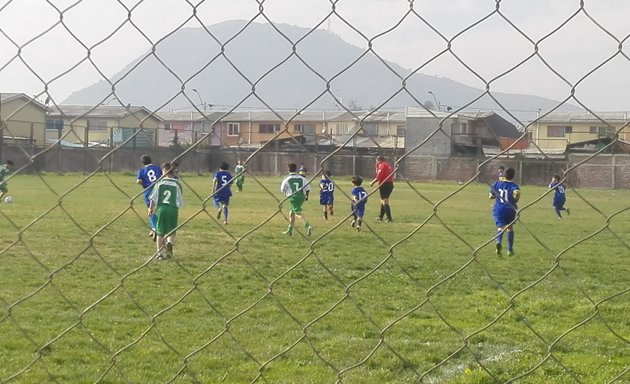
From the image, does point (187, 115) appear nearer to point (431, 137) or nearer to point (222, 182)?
point (431, 137)

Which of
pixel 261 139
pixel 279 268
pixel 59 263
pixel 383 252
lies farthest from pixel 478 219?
pixel 261 139

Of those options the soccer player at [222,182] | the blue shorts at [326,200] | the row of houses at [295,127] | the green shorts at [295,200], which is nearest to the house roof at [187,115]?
the row of houses at [295,127]

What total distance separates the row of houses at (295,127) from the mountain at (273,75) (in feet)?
0.18

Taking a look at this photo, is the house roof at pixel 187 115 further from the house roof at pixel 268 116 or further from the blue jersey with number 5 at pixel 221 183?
the blue jersey with number 5 at pixel 221 183

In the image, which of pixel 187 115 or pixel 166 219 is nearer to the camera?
pixel 187 115

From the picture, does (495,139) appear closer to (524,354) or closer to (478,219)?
(524,354)

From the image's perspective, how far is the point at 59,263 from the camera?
10.8 m

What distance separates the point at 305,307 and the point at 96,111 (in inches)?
212

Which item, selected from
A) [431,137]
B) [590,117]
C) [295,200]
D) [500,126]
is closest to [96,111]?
[431,137]

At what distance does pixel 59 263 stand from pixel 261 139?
8369 millimetres

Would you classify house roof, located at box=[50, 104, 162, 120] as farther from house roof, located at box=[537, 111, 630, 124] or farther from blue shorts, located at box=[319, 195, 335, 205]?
blue shorts, located at box=[319, 195, 335, 205]

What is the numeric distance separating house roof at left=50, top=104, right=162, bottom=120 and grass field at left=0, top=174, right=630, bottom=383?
0.24 meters

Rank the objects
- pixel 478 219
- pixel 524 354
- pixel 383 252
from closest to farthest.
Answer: pixel 524 354, pixel 383 252, pixel 478 219

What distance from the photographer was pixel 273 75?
2.55 meters
